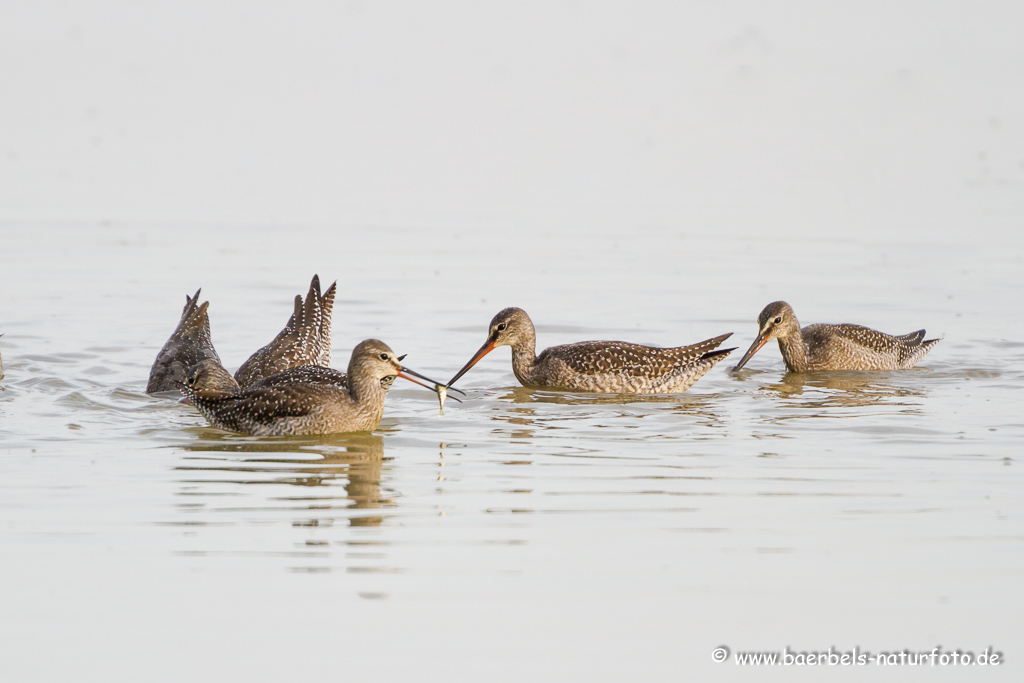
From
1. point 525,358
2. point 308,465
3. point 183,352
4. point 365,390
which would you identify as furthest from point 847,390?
point 183,352

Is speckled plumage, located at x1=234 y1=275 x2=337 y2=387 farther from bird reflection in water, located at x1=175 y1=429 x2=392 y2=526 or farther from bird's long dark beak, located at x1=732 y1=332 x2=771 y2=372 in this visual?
bird's long dark beak, located at x1=732 y1=332 x2=771 y2=372

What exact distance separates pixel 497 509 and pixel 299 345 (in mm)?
4276

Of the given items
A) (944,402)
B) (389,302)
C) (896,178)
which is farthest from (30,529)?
(896,178)

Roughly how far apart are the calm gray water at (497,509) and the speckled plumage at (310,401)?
128mm

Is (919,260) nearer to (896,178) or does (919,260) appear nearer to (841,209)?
(841,209)

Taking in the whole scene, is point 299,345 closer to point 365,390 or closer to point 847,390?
point 365,390

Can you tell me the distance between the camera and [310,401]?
31.4ft

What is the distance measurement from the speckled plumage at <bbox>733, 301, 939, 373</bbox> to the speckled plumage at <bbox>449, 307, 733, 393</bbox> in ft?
2.82

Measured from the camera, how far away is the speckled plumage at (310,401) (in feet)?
31.3

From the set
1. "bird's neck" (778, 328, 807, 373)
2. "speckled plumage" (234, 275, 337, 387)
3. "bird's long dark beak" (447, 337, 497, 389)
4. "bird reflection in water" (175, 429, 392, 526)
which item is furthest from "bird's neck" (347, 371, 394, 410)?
"bird's neck" (778, 328, 807, 373)

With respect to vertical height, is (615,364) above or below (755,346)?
below

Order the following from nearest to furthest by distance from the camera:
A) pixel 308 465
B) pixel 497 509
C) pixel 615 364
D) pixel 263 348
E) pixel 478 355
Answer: pixel 497 509
pixel 308 465
pixel 263 348
pixel 615 364
pixel 478 355

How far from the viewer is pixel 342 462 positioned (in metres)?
8.83

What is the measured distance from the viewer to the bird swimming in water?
1098 centimetres
